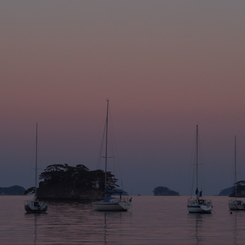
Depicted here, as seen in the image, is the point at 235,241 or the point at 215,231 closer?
the point at 235,241

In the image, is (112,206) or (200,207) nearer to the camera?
(200,207)

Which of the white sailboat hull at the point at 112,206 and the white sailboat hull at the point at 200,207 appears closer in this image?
the white sailboat hull at the point at 200,207

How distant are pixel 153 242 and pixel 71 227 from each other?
17240 millimetres

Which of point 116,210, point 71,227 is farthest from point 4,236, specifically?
point 116,210

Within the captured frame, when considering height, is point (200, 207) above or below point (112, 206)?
above

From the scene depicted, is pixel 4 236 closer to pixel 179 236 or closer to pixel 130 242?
pixel 130 242

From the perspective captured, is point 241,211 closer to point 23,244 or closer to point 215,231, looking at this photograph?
point 215,231

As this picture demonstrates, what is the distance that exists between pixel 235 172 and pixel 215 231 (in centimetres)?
6755

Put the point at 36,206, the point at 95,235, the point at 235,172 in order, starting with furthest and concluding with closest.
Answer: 1. the point at 235,172
2. the point at 36,206
3. the point at 95,235

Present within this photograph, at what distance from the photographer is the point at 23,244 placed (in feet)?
157

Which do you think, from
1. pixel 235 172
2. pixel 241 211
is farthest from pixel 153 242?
pixel 235 172

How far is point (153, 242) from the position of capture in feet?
164

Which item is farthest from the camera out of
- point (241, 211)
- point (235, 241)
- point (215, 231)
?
point (241, 211)

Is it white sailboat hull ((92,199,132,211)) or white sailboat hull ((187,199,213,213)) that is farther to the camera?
white sailboat hull ((92,199,132,211))
